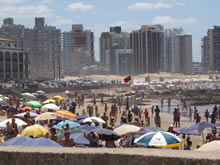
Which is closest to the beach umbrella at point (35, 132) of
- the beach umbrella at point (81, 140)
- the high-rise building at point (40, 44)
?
the beach umbrella at point (81, 140)

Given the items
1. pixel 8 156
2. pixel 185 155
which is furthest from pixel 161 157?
pixel 8 156

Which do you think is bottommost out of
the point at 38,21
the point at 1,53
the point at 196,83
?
the point at 196,83

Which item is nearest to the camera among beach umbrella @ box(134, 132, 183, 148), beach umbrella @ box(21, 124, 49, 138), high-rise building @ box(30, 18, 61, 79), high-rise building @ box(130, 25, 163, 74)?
beach umbrella @ box(134, 132, 183, 148)

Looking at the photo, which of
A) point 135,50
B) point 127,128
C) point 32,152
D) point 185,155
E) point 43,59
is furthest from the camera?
point 135,50

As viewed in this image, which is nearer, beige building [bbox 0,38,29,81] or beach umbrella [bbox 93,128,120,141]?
beach umbrella [bbox 93,128,120,141]

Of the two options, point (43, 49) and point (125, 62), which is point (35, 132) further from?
point (125, 62)

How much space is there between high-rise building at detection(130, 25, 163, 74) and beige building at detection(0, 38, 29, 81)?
9931 centimetres

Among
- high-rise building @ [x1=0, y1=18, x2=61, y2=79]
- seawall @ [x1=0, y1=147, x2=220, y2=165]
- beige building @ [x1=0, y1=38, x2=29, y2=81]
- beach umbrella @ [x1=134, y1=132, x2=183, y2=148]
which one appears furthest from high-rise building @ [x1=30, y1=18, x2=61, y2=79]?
seawall @ [x1=0, y1=147, x2=220, y2=165]

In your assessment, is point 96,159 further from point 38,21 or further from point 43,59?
point 38,21

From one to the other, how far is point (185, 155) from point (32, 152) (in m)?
1.97

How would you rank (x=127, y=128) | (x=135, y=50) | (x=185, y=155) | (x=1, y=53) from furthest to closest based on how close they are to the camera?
1. (x=135, y=50)
2. (x=1, y=53)
3. (x=127, y=128)
4. (x=185, y=155)

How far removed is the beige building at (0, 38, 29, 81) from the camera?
7900 cm

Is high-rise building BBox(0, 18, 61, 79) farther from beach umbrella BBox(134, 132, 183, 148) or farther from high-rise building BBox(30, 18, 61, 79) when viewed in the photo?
beach umbrella BBox(134, 132, 183, 148)

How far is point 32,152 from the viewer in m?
5.19
